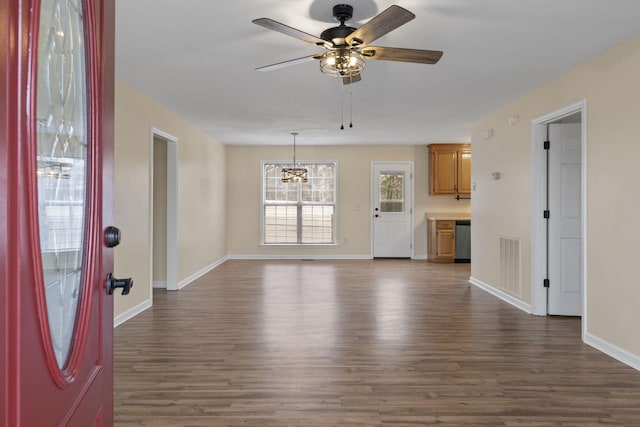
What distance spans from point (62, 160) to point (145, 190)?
4054mm

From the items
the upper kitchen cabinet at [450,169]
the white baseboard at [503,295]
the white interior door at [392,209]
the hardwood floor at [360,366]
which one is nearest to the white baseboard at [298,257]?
the white interior door at [392,209]

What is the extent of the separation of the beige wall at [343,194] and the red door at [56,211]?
770 cm

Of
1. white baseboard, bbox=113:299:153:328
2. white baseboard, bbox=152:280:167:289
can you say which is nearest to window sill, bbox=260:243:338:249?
white baseboard, bbox=152:280:167:289

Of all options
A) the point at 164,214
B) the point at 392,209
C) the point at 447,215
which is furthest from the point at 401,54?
the point at 447,215

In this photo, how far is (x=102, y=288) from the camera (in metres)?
1.05

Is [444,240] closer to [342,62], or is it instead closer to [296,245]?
[296,245]

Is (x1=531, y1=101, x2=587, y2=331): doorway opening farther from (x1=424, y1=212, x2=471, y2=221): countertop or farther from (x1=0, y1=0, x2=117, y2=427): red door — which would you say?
(x1=0, y1=0, x2=117, y2=427): red door

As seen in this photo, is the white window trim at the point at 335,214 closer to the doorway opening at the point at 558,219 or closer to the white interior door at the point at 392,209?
the white interior door at the point at 392,209

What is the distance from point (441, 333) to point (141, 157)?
3.62 metres

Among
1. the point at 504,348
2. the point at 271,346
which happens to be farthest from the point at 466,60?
the point at 271,346

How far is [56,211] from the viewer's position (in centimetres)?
79

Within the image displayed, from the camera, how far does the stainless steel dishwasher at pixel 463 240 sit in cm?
811

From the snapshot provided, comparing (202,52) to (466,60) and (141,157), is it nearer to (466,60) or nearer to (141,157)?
(141,157)

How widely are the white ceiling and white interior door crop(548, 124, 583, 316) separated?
735 millimetres
